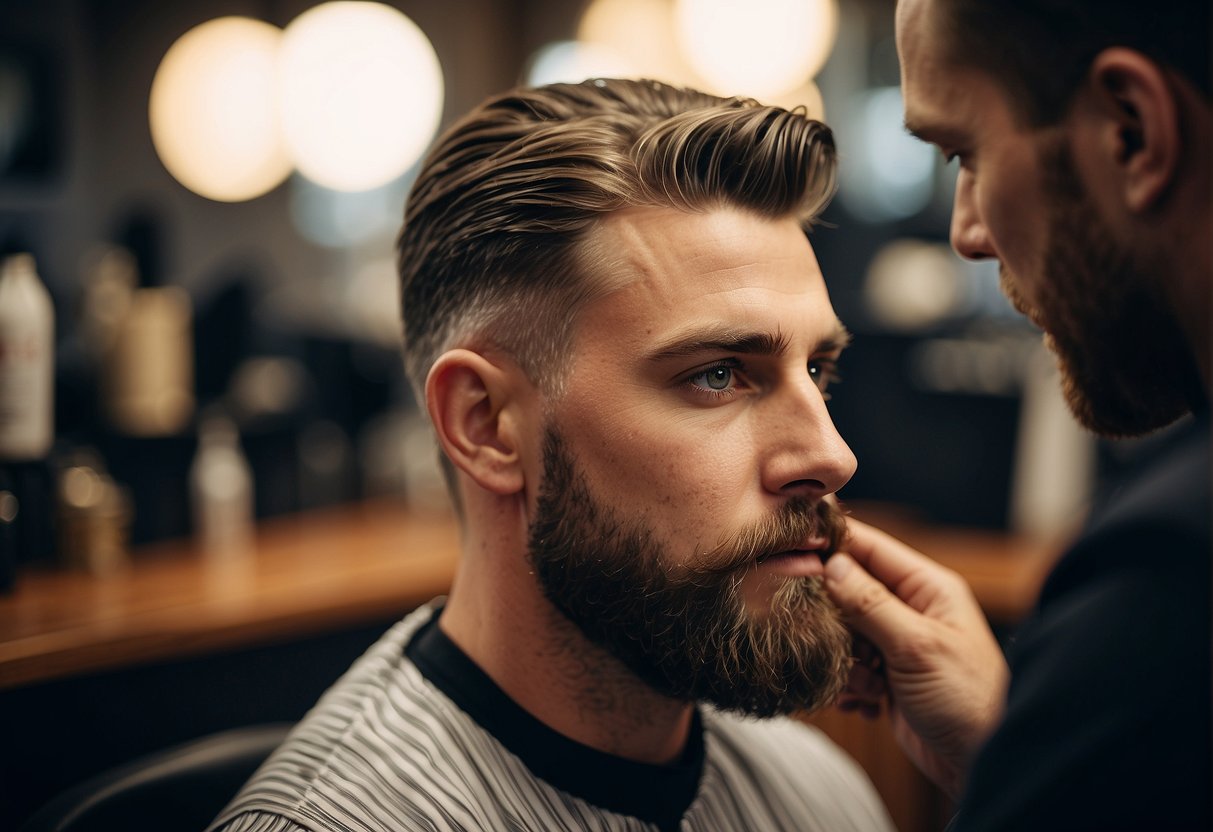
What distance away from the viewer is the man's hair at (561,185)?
1340mm

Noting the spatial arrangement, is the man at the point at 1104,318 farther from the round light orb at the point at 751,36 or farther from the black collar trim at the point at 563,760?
the round light orb at the point at 751,36

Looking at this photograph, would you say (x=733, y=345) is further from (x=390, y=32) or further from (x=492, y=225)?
(x=390, y=32)

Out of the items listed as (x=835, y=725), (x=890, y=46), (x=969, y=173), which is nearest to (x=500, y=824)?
(x=969, y=173)

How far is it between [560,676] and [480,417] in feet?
1.13

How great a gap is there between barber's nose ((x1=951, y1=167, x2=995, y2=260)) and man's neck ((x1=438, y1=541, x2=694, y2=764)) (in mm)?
649

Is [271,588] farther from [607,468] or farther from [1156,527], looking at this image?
[1156,527]

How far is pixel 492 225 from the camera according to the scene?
4.49 feet

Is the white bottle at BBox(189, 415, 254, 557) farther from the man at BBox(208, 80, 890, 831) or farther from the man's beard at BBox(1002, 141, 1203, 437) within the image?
the man's beard at BBox(1002, 141, 1203, 437)

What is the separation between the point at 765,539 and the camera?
4.20 feet

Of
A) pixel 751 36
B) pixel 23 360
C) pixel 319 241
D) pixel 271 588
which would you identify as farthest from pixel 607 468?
pixel 319 241

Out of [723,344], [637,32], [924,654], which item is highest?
[637,32]

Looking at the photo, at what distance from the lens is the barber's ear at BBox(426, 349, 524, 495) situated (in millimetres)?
1391

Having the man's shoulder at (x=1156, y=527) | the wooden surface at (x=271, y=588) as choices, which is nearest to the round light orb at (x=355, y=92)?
the wooden surface at (x=271, y=588)

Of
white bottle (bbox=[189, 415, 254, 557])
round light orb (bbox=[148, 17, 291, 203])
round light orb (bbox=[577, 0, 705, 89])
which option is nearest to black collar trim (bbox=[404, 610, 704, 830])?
white bottle (bbox=[189, 415, 254, 557])
